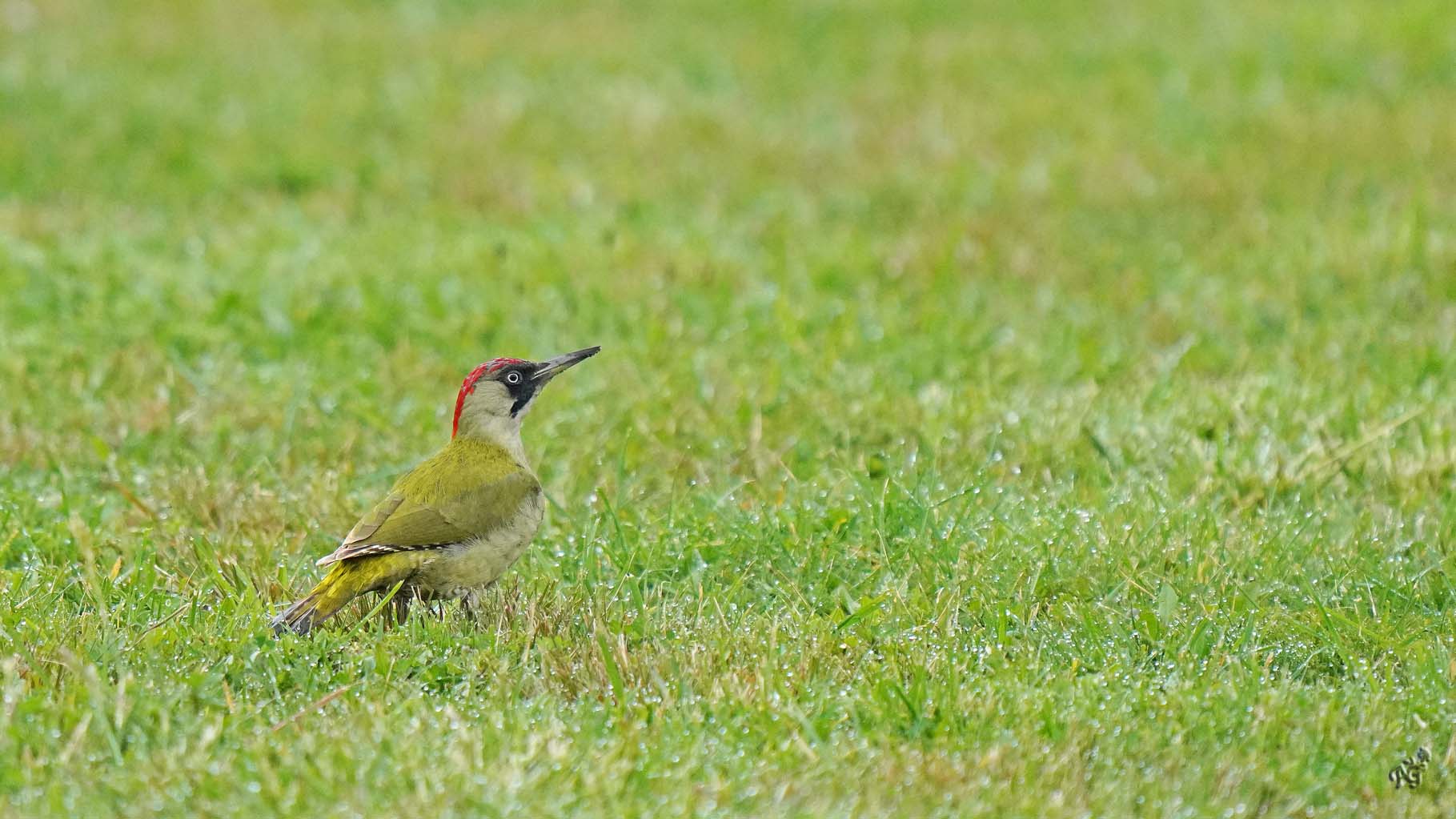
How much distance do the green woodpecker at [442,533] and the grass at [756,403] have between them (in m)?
0.12

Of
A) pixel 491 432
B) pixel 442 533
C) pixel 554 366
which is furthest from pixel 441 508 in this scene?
pixel 554 366

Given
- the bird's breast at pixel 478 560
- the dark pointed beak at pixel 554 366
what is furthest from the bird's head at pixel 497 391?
the bird's breast at pixel 478 560

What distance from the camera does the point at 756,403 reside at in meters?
6.54

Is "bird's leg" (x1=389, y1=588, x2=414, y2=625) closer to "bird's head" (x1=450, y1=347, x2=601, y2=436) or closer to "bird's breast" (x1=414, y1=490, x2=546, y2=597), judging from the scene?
"bird's breast" (x1=414, y1=490, x2=546, y2=597)

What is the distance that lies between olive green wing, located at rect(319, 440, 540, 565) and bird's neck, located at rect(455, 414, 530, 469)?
6.2 inches

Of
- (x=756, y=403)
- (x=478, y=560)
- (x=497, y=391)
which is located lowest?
(x=756, y=403)

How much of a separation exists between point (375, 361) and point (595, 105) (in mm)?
4624

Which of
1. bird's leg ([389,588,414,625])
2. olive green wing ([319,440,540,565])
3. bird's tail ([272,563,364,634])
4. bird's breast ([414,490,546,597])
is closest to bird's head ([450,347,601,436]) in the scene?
olive green wing ([319,440,540,565])

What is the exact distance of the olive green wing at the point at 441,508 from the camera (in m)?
4.58

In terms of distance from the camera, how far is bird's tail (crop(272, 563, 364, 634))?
439 cm

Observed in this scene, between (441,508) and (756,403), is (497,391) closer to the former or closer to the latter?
(441,508)

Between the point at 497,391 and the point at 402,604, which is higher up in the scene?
the point at 497,391

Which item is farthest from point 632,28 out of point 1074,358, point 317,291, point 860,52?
point 1074,358

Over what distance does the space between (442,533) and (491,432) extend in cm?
53
